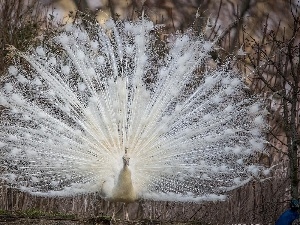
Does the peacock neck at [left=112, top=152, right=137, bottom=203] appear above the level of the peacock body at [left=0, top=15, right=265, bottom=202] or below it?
below

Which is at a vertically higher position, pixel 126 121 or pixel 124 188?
pixel 126 121

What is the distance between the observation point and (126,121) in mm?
7211

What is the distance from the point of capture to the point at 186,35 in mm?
7504

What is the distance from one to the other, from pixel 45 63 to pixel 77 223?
2.34 m

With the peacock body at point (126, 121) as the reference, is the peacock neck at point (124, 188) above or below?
below

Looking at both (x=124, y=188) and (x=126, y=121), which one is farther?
(x=126, y=121)

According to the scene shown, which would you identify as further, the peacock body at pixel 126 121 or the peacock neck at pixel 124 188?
the peacock body at pixel 126 121

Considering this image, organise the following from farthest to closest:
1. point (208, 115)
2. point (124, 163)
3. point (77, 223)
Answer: point (208, 115), point (124, 163), point (77, 223)

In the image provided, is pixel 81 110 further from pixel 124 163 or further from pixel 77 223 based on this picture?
pixel 77 223

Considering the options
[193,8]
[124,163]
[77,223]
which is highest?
[193,8]

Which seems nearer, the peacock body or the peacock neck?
the peacock neck

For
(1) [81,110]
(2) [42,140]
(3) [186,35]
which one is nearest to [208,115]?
(3) [186,35]

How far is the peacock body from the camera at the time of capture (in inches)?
285

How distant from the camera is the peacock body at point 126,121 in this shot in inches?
285
